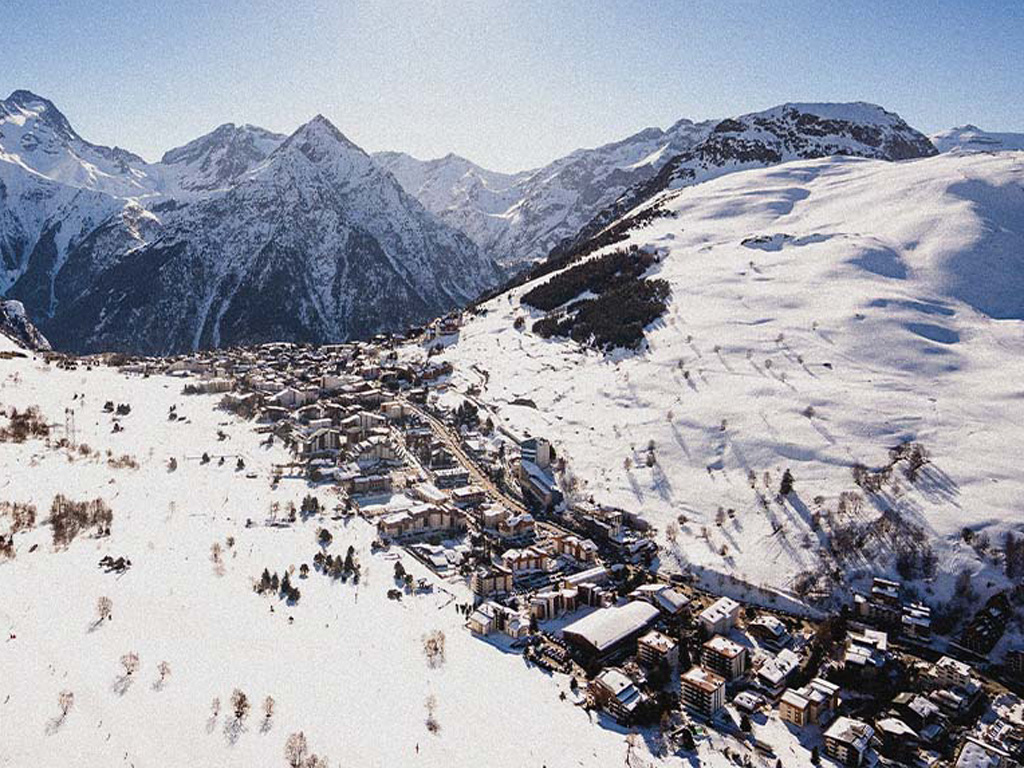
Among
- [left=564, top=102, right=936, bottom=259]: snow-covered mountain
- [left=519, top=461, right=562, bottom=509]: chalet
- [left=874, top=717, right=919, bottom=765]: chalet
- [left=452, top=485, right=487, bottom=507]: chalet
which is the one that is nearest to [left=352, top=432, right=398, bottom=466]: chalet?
[left=452, top=485, right=487, bottom=507]: chalet

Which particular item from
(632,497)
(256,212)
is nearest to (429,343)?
(632,497)

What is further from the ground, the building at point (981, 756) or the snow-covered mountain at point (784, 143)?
the snow-covered mountain at point (784, 143)

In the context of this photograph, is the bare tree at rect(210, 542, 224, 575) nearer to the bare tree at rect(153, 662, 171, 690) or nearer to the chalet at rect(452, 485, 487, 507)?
the bare tree at rect(153, 662, 171, 690)

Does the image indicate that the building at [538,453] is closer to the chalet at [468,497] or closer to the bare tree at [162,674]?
the chalet at [468,497]

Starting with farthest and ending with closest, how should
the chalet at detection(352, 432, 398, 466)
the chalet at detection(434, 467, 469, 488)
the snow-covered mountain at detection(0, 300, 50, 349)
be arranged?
the snow-covered mountain at detection(0, 300, 50, 349), the chalet at detection(352, 432, 398, 466), the chalet at detection(434, 467, 469, 488)

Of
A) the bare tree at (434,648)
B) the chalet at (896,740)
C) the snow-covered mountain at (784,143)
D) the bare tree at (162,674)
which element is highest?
the snow-covered mountain at (784,143)

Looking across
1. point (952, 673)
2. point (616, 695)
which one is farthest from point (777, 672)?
point (616, 695)

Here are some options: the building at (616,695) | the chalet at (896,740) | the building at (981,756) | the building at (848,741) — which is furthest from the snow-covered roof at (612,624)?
the building at (981,756)
